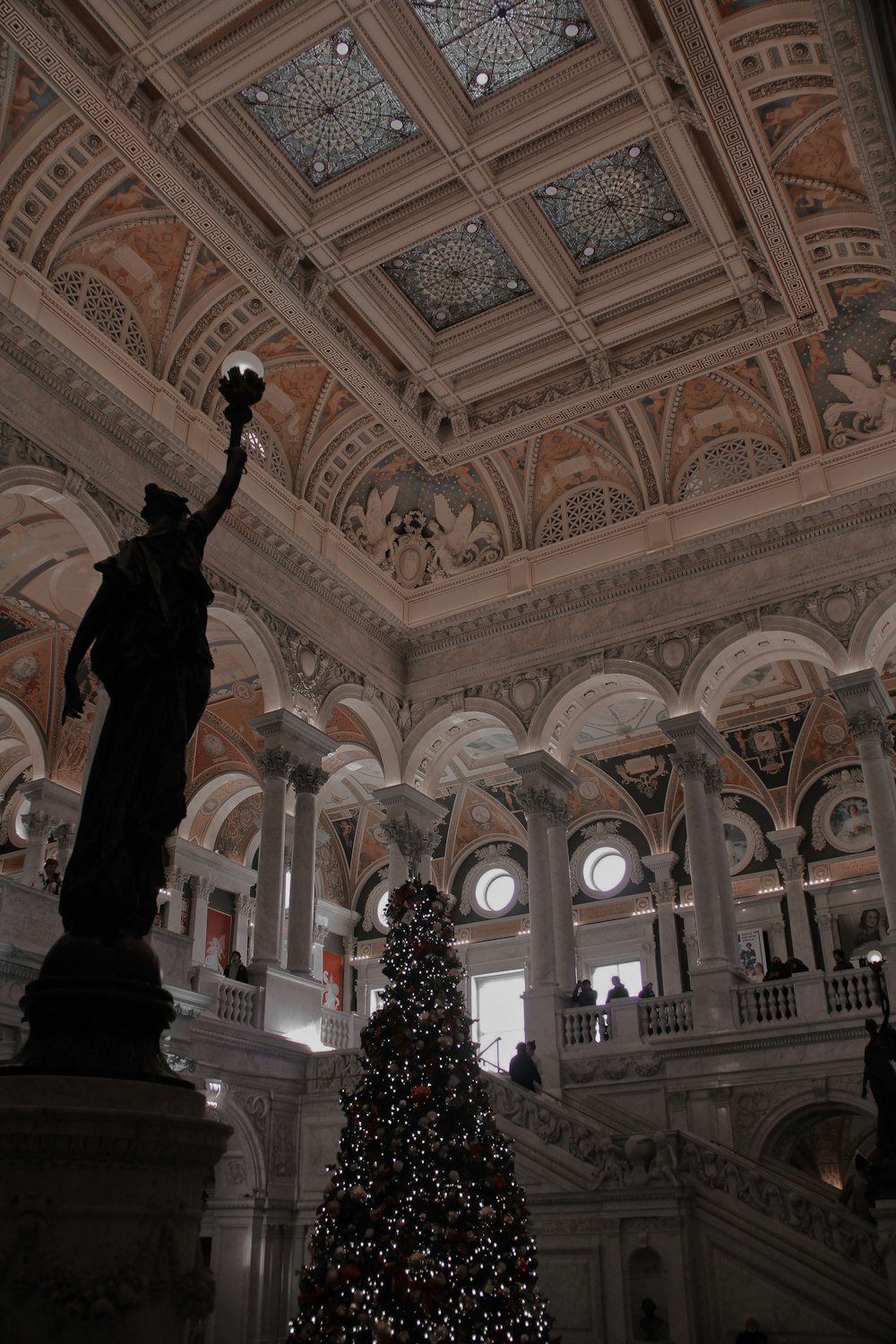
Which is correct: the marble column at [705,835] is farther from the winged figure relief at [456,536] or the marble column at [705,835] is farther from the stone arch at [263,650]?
the stone arch at [263,650]

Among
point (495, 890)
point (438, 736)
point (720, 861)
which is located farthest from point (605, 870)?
point (720, 861)

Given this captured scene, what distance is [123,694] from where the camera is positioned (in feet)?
15.1

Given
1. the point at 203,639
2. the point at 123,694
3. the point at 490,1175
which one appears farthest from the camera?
the point at 490,1175

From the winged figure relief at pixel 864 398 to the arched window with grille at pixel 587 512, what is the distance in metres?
3.67

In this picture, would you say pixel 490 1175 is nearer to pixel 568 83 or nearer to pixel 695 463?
pixel 568 83

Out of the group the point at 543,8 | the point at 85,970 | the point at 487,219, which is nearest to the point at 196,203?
the point at 487,219

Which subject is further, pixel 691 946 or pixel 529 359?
pixel 691 946

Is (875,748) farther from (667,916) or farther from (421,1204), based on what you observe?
(421,1204)

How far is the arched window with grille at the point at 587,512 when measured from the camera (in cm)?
2062

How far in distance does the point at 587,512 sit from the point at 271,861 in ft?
27.3

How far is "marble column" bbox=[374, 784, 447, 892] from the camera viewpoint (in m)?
20.3

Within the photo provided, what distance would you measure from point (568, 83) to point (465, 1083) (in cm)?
1146

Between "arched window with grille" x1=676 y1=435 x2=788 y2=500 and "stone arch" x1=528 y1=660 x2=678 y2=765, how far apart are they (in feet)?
10.9

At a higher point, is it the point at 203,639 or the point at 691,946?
the point at 691,946
